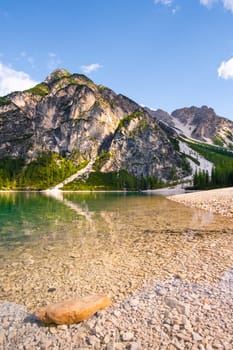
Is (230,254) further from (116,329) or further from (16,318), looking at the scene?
(16,318)

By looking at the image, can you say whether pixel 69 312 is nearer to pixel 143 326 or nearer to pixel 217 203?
pixel 143 326

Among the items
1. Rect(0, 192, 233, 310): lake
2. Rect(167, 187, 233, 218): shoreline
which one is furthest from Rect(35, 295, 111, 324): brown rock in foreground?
Rect(167, 187, 233, 218): shoreline

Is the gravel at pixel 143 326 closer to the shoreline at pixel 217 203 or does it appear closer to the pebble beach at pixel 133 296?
the pebble beach at pixel 133 296

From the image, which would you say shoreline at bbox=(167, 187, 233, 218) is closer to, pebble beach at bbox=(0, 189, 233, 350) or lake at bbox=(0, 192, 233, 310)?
lake at bbox=(0, 192, 233, 310)

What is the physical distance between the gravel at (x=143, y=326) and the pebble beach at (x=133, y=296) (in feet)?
0.09

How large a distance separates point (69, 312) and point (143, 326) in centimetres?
260

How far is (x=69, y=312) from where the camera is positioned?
30.3ft

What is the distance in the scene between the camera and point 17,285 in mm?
13227

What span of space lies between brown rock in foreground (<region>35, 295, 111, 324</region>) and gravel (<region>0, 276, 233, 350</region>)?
213mm

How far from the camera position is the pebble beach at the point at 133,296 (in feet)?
26.7

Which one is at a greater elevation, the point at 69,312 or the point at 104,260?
the point at 69,312

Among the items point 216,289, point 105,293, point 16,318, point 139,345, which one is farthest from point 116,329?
point 216,289

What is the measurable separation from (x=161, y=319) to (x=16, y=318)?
537 cm

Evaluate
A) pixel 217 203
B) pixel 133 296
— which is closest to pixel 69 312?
pixel 133 296
